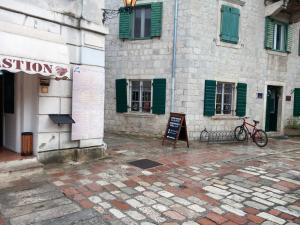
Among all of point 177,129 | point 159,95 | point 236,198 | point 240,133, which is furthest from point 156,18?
point 236,198

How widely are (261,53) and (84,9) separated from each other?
28.8 ft

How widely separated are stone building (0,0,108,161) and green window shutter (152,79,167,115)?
13.9 feet

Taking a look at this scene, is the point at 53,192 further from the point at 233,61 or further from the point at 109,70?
the point at 233,61

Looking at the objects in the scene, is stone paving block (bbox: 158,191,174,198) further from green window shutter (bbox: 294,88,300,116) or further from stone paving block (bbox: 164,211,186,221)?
green window shutter (bbox: 294,88,300,116)

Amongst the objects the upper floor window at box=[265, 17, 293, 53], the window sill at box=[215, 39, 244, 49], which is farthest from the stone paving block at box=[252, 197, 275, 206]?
the upper floor window at box=[265, 17, 293, 53]

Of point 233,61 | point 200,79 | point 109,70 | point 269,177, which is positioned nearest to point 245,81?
point 233,61

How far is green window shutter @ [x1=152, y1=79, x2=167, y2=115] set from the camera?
450 inches

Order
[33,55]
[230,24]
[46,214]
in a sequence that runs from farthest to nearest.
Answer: [230,24] < [33,55] < [46,214]

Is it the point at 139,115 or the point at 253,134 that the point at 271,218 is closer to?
the point at 253,134

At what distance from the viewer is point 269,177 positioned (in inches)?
257

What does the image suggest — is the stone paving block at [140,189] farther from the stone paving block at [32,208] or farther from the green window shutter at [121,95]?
the green window shutter at [121,95]

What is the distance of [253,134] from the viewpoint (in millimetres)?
11086

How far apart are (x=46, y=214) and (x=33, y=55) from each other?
9.81ft

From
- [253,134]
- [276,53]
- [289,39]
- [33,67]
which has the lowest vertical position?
[253,134]
